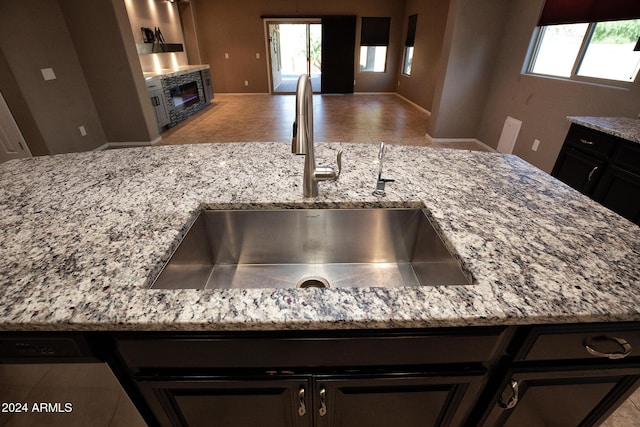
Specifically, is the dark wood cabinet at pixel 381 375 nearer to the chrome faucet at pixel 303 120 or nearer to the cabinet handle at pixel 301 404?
the cabinet handle at pixel 301 404

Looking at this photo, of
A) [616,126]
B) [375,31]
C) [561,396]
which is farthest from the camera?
[375,31]

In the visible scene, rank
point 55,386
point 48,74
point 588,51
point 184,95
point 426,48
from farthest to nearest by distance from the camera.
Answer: point 426,48 → point 184,95 → point 48,74 → point 588,51 → point 55,386

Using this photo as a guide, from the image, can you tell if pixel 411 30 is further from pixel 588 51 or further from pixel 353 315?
pixel 353 315

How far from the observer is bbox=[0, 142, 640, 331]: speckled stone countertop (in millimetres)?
575

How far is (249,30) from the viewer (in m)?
7.87

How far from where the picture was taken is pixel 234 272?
1.07 metres

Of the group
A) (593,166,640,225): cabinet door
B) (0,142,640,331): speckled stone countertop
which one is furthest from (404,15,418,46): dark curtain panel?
(0,142,640,331): speckled stone countertop

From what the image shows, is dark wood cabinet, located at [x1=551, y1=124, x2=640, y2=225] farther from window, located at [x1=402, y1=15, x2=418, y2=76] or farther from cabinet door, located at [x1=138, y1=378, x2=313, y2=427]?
window, located at [x1=402, y1=15, x2=418, y2=76]

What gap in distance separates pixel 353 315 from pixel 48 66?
4923 millimetres

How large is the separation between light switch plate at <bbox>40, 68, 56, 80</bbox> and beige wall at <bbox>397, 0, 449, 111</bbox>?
6056 millimetres

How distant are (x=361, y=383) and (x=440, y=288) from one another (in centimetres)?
31

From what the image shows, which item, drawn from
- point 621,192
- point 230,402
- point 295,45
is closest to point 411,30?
point 295,45

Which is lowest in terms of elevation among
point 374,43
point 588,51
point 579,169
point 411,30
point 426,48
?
point 579,169

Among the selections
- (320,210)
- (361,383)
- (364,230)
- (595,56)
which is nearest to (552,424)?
(361,383)
